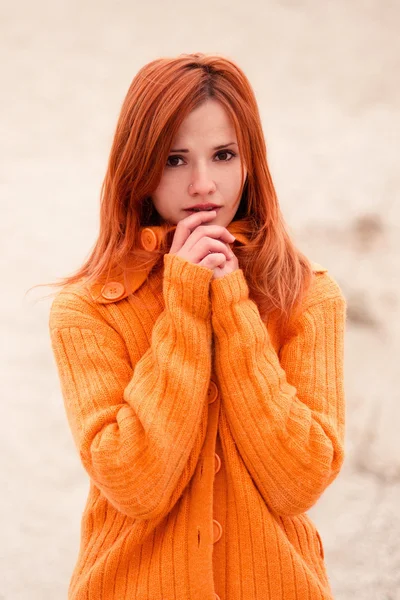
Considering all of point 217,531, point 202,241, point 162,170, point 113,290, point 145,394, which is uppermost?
point 162,170

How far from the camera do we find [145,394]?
136 centimetres

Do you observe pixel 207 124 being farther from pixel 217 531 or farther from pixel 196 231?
pixel 217 531

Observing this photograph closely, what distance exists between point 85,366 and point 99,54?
1.63 metres

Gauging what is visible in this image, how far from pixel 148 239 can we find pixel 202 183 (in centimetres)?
16

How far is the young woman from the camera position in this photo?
53.1 inches

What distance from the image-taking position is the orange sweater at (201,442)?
1339 mm

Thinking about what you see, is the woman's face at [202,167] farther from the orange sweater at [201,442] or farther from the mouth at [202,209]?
the orange sweater at [201,442]

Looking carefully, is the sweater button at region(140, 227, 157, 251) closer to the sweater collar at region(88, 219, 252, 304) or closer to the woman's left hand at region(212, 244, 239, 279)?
the sweater collar at region(88, 219, 252, 304)

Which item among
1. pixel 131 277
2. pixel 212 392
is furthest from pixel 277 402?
pixel 131 277

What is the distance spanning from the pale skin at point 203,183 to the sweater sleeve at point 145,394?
0.14 ft

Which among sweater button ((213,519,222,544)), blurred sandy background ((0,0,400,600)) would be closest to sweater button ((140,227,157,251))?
sweater button ((213,519,222,544))

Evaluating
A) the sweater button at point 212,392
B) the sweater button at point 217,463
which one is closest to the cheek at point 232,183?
the sweater button at point 212,392

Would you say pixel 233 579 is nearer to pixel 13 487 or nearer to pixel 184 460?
pixel 184 460

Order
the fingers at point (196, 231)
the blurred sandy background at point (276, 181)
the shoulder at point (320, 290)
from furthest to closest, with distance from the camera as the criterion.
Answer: the blurred sandy background at point (276, 181) < the shoulder at point (320, 290) < the fingers at point (196, 231)
